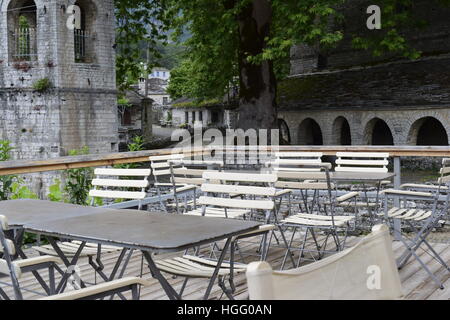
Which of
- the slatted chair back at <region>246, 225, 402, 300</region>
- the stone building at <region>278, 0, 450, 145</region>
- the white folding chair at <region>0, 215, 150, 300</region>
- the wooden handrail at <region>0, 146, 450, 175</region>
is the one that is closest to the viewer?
the slatted chair back at <region>246, 225, 402, 300</region>

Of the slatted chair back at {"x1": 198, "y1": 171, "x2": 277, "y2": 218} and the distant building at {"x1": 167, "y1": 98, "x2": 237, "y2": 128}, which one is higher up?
the distant building at {"x1": 167, "y1": 98, "x2": 237, "y2": 128}

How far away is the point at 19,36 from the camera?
23125 millimetres

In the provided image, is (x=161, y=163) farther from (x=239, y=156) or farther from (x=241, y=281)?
(x=239, y=156)

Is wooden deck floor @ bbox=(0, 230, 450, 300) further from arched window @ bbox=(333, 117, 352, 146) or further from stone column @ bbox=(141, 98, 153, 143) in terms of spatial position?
stone column @ bbox=(141, 98, 153, 143)

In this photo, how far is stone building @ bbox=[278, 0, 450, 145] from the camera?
83.1ft

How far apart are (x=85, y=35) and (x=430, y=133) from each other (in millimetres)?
15286

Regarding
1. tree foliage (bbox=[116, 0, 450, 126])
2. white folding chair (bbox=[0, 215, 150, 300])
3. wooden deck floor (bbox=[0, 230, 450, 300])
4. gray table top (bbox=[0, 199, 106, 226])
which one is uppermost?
tree foliage (bbox=[116, 0, 450, 126])

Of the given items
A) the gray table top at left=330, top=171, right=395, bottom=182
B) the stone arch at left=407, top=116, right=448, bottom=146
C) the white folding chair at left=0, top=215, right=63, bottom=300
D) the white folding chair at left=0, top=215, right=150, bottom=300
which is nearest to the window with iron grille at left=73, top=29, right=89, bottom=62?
the stone arch at left=407, top=116, right=448, bottom=146

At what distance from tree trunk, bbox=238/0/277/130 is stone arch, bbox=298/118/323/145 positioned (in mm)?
14032

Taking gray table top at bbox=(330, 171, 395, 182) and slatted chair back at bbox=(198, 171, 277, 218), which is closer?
slatted chair back at bbox=(198, 171, 277, 218)

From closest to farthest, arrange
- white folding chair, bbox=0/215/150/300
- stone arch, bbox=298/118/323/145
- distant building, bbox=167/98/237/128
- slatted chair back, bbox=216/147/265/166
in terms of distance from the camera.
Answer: white folding chair, bbox=0/215/150/300 → slatted chair back, bbox=216/147/265/166 → stone arch, bbox=298/118/323/145 → distant building, bbox=167/98/237/128

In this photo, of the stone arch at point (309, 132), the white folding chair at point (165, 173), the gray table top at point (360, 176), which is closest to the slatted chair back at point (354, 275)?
the gray table top at point (360, 176)

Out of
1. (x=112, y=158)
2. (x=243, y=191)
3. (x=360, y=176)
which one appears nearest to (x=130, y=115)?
(x=112, y=158)
